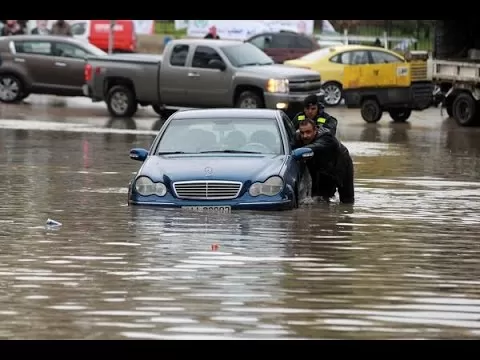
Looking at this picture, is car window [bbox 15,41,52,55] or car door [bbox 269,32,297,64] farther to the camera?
car door [bbox 269,32,297,64]

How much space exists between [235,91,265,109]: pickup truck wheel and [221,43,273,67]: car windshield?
31.7 inches

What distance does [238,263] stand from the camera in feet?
42.8

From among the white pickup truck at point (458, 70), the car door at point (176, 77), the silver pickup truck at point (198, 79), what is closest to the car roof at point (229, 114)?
the silver pickup truck at point (198, 79)

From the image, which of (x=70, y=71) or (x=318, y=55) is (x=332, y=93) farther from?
(x=70, y=71)

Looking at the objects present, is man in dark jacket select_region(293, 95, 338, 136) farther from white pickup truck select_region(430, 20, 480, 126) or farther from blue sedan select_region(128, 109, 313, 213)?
white pickup truck select_region(430, 20, 480, 126)

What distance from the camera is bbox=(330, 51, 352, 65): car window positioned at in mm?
37812

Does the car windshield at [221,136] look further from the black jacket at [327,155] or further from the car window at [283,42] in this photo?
the car window at [283,42]

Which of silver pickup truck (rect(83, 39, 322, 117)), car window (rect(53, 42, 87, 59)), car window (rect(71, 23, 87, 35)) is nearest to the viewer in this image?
silver pickup truck (rect(83, 39, 322, 117))

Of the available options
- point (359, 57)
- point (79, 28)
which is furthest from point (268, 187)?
point (79, 28)

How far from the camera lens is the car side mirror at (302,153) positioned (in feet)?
56.3

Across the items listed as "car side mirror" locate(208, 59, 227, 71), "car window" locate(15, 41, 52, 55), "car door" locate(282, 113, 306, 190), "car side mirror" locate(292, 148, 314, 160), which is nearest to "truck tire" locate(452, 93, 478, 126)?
"car side mirror" locate(208, 59, 227, 71)

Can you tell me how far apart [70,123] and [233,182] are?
1718 cm

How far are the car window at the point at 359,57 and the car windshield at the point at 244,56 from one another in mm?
4145

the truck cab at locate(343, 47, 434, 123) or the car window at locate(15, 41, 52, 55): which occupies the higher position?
the car window at locate(15, 41, 52, 55)
